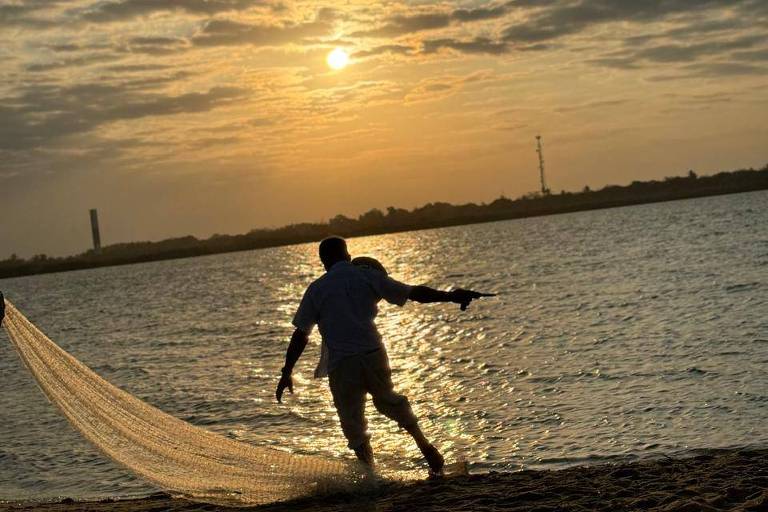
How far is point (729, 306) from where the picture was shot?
2612cm

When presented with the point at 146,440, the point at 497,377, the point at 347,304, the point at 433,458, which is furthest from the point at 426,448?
the point at 497,377

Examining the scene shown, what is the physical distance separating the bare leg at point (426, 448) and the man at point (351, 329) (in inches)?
9.3

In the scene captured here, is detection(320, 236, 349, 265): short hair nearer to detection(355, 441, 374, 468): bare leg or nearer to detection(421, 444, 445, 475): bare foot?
detection(355, 441, 374, 468): bare leg

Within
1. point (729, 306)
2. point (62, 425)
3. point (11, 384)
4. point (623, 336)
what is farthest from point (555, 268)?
point (62, 425)

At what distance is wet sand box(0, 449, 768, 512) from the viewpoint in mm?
7446

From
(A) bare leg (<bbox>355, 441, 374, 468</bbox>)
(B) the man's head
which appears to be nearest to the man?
(B) the man's head

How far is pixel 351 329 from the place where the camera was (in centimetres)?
817

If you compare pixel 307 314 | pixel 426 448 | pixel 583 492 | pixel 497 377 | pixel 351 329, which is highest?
pixel 307 314

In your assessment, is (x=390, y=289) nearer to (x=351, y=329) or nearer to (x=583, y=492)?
(x=351, y=329)

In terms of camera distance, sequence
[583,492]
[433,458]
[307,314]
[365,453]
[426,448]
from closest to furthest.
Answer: [583,492] < [307,314] < [365,453] < [426,448] < [433,458]

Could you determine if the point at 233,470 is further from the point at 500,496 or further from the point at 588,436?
the point at 588,436

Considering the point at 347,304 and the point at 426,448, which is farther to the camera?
the point at 426,448

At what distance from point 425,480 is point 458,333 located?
718 inches

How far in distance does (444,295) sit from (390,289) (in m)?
0.44
